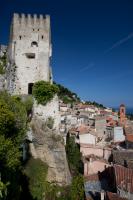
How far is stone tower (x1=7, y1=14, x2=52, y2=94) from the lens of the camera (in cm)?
3397

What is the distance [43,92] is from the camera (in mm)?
Result: 32156

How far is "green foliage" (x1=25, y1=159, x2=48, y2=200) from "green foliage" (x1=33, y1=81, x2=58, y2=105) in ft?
20.5

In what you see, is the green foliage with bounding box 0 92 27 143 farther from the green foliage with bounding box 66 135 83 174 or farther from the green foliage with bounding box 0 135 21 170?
the green foliage with bounding box 66 135 83 174

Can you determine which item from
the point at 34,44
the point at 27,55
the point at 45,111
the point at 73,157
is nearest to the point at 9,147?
the point at 45,111

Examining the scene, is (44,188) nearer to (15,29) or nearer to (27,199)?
(27,199)

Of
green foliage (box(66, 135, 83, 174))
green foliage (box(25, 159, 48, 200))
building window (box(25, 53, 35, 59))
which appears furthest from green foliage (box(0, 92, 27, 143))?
green foliage (box(66, 135, 83, 174))

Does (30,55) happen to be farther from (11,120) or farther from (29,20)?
(11,120)

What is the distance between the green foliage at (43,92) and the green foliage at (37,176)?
6.24 metres

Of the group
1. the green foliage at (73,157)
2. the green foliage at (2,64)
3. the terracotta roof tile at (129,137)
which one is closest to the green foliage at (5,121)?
the green foliage at (2,64)

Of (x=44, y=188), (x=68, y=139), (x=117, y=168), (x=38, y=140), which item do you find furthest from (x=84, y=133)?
(x=44, y=188)

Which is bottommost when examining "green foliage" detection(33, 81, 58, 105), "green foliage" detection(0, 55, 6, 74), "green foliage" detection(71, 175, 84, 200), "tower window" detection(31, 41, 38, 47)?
"green foliage" detection(71, 175, 84, 200)

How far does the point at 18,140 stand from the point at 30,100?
11382 millimetres

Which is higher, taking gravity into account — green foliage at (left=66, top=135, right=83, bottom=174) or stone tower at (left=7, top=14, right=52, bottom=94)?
stone tower at (left=7, top=14, right=52, bottom=94)

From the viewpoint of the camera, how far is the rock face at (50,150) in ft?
98.9
